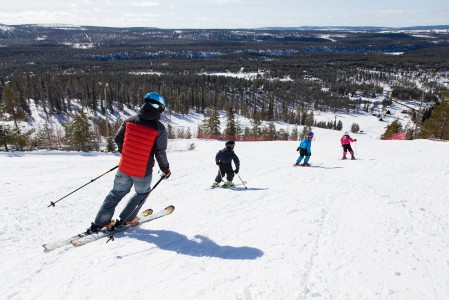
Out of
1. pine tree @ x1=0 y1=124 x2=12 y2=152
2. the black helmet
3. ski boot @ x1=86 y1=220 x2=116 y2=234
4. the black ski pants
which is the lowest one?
pine tree @ x1=0 y1=124 x2=12 y2=152

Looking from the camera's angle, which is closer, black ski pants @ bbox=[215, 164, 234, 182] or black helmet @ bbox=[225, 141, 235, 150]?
black helmet @ bbox=[225, 141, 235, 150]

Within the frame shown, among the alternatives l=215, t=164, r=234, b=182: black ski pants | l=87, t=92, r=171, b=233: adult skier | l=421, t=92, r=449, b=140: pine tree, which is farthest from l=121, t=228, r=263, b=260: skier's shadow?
l=421, t=92, r=449, b=140: pine tree

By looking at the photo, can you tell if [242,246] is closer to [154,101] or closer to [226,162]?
[154,101]

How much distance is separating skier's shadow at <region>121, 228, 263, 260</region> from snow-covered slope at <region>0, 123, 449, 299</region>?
0.06ft

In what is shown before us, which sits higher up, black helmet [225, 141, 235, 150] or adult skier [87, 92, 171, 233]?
adult skier [87, 92, 171, 233]

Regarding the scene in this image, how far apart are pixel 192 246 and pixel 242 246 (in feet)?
2.62

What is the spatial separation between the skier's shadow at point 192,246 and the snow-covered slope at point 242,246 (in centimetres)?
2

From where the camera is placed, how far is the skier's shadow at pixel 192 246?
4.53m

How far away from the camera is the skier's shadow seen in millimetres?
4531

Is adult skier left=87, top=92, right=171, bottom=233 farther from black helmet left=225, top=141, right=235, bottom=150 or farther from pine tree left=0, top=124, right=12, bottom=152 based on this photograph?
pine tree left=0, top=124, right=12, bottom=152

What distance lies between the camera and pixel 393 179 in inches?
394

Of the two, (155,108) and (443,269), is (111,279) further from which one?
(443,269)

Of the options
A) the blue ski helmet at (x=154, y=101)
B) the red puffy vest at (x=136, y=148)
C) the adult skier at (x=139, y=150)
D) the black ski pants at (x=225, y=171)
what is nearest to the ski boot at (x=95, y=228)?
the adult skier at (x=139, y=150)

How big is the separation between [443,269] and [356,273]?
49.9 inches
